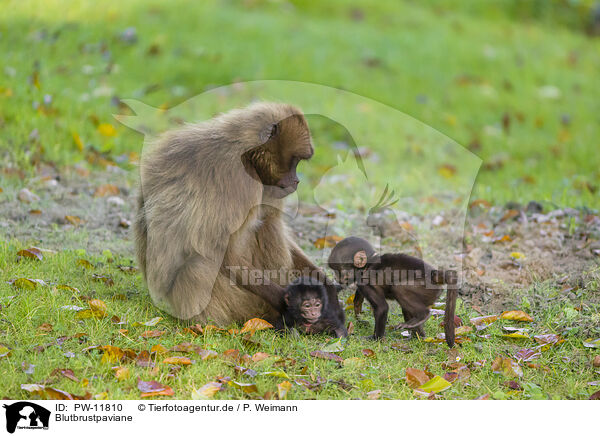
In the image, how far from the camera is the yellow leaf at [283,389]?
157 inches

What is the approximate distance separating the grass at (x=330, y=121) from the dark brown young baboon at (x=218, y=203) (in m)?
Answer: 0.28

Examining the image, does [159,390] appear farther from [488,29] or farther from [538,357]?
[488,29]

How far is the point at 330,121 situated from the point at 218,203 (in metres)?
6.12

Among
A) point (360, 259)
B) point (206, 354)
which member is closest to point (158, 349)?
point (206, 354)

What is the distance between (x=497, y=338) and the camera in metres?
5.01

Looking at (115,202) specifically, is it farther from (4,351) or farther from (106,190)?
(4,351)

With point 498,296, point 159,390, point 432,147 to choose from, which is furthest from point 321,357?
point 432,147

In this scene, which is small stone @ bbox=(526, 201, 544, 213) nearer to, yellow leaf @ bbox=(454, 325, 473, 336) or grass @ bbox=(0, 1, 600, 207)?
grass @ bbox=(0, 1, 600, 207)

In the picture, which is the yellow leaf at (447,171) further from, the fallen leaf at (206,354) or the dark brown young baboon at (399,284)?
the fallen leaf at (206,354)

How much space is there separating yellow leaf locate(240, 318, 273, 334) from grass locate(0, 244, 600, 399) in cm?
5

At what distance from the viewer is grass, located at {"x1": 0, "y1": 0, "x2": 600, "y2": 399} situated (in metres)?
4.42

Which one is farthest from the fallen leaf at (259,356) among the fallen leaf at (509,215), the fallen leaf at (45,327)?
the fallen leaf at (509,215)

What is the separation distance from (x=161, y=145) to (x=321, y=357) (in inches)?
75.1

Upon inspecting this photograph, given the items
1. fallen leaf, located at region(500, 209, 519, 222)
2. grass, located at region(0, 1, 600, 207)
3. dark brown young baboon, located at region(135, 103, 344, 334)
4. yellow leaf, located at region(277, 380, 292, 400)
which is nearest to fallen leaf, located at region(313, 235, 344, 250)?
dark brown young baboon, located at region(135, 103, 344, 334)
